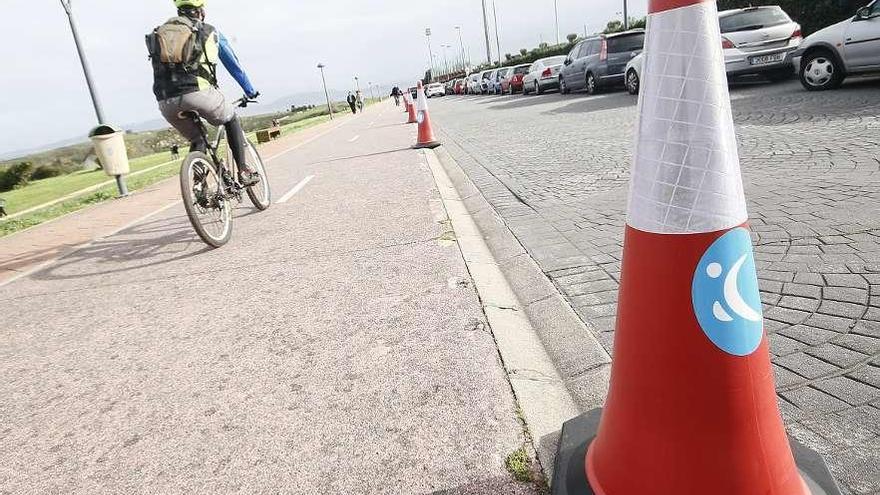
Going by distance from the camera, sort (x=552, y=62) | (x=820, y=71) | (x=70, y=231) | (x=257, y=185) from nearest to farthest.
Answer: (x=257, y=185) → (x=70, y=231) → (x=820, y=71) → (x=552, y=62)

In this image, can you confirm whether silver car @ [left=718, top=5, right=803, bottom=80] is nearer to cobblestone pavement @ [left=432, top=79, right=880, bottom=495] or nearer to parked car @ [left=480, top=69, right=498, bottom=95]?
cobblestone pavement @ [left=432, top=79, right=880, bottom=495]

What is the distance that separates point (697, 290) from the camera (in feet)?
4.26

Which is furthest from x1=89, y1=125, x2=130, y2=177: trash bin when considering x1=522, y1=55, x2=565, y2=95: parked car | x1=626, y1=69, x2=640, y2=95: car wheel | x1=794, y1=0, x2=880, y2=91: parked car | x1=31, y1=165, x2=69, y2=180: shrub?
x1=31, y1=165, x2=69, y2=180: shrub

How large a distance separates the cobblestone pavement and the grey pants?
274cm

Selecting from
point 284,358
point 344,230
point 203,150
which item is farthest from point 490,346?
point 203,150

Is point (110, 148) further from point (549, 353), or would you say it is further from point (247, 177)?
point (549, 353)

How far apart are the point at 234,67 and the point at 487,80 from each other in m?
31.3

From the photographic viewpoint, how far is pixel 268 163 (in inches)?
501

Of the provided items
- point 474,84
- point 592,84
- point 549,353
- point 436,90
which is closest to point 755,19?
point 592,84

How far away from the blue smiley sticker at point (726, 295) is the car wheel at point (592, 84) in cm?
1589

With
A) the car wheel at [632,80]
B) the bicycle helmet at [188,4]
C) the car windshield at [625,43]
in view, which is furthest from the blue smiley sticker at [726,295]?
the car windshield at [625,43]

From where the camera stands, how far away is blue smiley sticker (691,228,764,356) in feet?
4.25

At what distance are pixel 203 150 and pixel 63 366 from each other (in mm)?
2752

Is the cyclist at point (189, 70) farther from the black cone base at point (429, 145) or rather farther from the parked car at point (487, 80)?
the parked car at point (487, 80)
